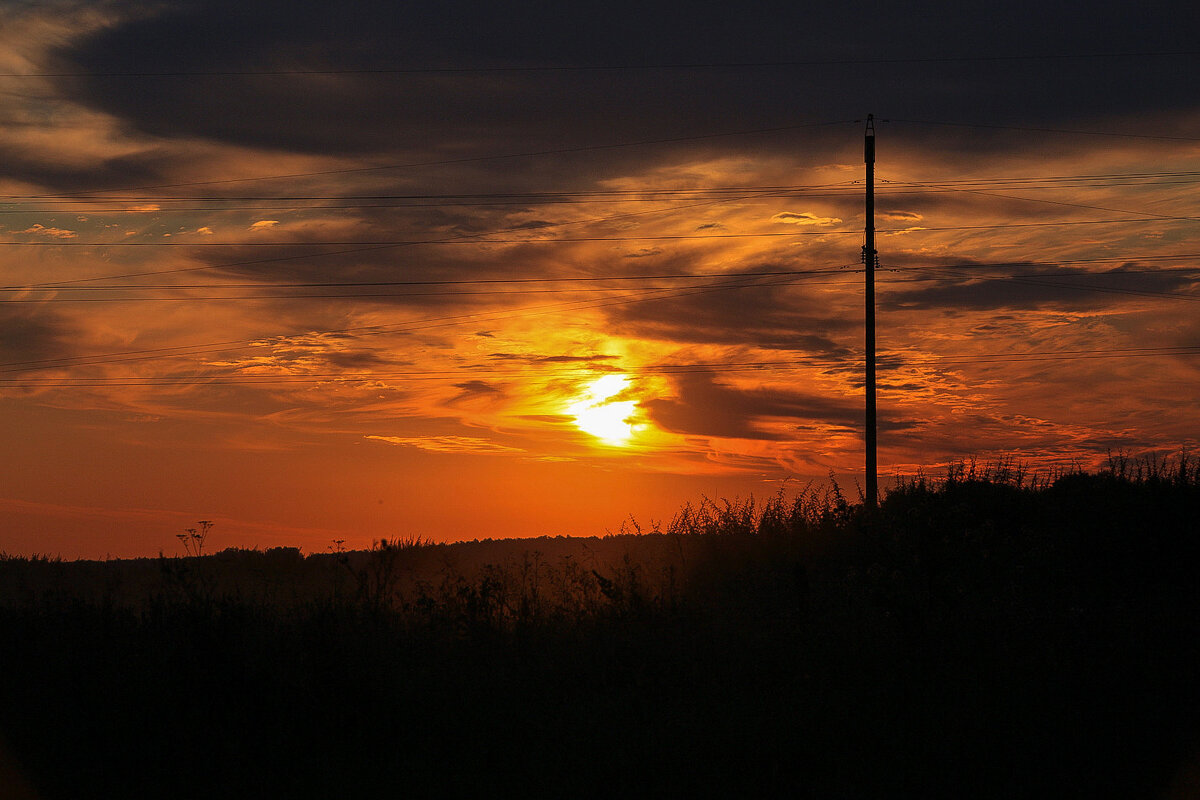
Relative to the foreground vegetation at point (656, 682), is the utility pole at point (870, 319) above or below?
above

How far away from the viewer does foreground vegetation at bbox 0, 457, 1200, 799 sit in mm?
8461

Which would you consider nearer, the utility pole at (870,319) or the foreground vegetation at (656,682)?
the foreground vegetation at (656,682)

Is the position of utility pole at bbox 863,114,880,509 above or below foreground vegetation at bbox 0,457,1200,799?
above

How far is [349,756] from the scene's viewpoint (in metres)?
9.12

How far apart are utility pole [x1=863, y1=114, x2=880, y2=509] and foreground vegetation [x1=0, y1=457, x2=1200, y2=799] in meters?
7.34

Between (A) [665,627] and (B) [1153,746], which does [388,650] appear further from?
(B) [1153,746]

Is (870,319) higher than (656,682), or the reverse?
(870,319)

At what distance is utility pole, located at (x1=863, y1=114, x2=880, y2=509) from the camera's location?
80.0 feet

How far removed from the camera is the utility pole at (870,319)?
24.4 metres

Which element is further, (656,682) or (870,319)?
(870,319)

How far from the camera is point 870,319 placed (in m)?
25.3

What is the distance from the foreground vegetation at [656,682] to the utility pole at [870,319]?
24.1 ft

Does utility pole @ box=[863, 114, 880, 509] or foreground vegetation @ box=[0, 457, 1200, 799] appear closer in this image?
foreground vegetation @ box=[0, 457, 1200, 799]

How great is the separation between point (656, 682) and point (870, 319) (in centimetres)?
1673
